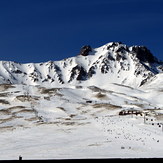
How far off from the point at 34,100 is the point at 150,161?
171551 mm

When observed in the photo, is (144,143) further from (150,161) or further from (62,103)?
(62,103)

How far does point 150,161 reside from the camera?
24.6ft

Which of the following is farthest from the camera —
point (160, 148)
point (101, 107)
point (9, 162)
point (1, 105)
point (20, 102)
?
point (20, 102)

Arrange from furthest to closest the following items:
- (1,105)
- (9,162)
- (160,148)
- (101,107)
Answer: (1,105) → (101,107) → (160,148) → (9,162)

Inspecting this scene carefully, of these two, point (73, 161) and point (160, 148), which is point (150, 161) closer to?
point (73, 161)

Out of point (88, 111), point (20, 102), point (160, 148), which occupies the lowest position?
point (160, 148)

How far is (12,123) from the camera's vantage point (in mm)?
97875

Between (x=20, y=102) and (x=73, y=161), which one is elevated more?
(x=20, y=102)

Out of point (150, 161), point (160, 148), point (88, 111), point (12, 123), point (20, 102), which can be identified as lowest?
point (150, 161)

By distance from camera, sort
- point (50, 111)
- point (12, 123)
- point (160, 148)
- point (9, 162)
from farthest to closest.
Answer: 1. point (50, 111)
2. point (12, 123)
3. point (160, 148)
4. point (9, 162)

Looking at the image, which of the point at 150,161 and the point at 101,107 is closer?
the point at 150,161

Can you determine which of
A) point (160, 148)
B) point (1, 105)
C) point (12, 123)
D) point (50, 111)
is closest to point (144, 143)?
point (160, 148)

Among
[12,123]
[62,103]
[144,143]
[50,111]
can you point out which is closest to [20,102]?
[62,103]

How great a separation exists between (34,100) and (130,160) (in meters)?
172
